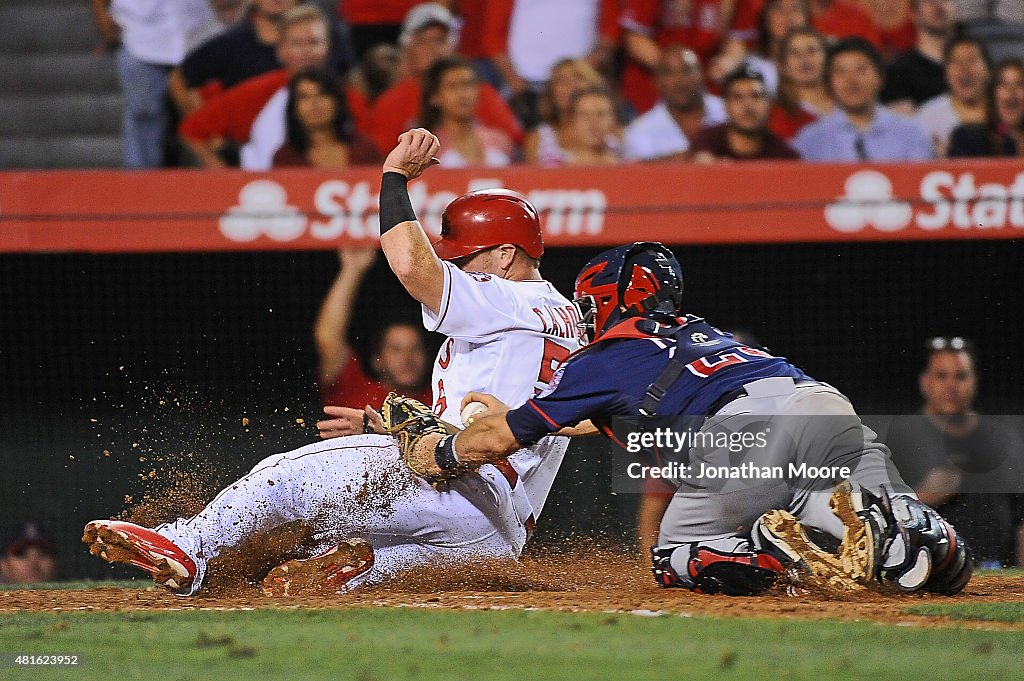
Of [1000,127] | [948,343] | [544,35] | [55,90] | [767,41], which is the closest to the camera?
[948,343]

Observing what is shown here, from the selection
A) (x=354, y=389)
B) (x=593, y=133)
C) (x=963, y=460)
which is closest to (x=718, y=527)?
(x=963, y=460)

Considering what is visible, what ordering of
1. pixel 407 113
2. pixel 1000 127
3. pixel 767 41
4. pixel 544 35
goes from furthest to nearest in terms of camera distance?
pixel 767 41 → pixel 544 35 → pixel 407 113 → pixel 1000 127

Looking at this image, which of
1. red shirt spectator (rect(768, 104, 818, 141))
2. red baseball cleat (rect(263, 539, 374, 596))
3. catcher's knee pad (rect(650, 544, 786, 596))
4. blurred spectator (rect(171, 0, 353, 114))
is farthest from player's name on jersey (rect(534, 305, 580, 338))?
blurred spectator (rect(171, 0, 353, 114))

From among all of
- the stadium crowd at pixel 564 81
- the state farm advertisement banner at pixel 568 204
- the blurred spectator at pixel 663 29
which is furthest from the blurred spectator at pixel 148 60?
the blurred spectator at pixel 663 29

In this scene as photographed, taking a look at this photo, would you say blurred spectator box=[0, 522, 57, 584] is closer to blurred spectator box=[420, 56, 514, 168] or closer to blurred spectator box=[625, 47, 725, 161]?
blurred spectator box=[420, 56, 514, 168]

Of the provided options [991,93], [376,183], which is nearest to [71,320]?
[376,183]

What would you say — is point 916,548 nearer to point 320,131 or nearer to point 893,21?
point 320,131
